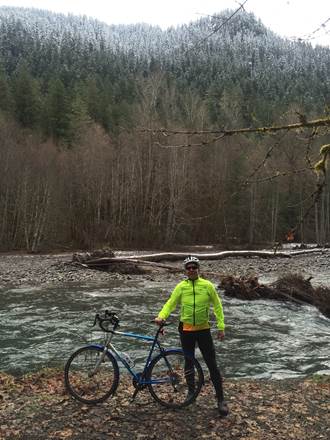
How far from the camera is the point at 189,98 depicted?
48.5 metres

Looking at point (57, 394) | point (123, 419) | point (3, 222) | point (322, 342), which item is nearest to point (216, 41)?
point (123, 419)

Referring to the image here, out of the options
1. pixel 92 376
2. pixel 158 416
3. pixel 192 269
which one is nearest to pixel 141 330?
pixel 92 376

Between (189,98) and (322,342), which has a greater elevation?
(189,98)

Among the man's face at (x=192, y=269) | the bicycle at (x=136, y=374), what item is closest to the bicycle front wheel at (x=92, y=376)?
the bicycle at (x=136, y=374)

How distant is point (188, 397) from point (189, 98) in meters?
44.5

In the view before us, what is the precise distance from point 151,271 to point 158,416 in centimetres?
1894

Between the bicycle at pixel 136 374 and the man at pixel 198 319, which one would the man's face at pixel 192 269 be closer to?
the man at pixel 198 319

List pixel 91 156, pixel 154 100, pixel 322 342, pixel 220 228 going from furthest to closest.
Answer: pixel 220 228 < pixel 91 156 < pixel 154 100 < pixel 322 342

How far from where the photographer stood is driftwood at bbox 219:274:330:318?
17.5m

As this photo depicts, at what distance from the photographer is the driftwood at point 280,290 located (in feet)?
57.3

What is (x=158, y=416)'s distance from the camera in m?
6.82

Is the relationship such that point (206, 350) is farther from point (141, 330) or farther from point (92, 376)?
point (141, 330)

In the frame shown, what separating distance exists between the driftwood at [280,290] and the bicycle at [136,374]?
11002 mm

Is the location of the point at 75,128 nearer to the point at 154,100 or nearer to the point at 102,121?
the point at 102,121
